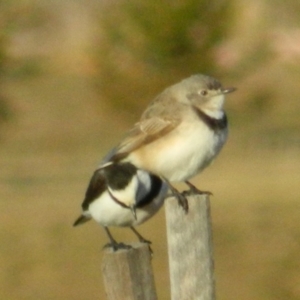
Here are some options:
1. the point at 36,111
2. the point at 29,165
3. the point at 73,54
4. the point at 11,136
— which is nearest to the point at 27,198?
the point at 29,165

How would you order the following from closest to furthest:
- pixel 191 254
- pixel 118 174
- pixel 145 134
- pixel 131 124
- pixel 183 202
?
pixel 191 254
pixel 183 202
pixel 145 134
pixel 118 174
pixel 131 124

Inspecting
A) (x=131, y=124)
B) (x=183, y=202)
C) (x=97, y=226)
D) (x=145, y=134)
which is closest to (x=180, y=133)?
(x=145, y=134)

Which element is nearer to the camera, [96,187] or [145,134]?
[145,134]

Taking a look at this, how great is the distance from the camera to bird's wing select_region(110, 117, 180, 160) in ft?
18.3

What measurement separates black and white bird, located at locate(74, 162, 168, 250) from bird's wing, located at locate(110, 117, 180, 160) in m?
0.11

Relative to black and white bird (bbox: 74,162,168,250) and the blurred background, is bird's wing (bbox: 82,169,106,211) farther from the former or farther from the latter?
the blurred background

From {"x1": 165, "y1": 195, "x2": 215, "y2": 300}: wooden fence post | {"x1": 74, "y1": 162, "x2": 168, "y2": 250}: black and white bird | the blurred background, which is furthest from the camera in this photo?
the blurred background

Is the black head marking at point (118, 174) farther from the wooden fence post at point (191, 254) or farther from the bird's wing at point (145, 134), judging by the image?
the wooden fence post at point (191, 254)

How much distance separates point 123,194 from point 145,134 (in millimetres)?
303

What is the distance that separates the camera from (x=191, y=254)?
14.2ft

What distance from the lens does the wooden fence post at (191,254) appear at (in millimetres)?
4340

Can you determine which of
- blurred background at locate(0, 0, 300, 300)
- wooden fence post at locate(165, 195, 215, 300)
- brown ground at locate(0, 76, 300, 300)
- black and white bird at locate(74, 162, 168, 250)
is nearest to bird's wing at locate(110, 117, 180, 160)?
black and white bird at locate(74, 162, 168, 250)

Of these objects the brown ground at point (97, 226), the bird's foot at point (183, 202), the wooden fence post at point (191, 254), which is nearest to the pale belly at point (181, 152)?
the bird's foot at point (183, 202)

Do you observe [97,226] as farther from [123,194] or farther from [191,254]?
[191,254]
